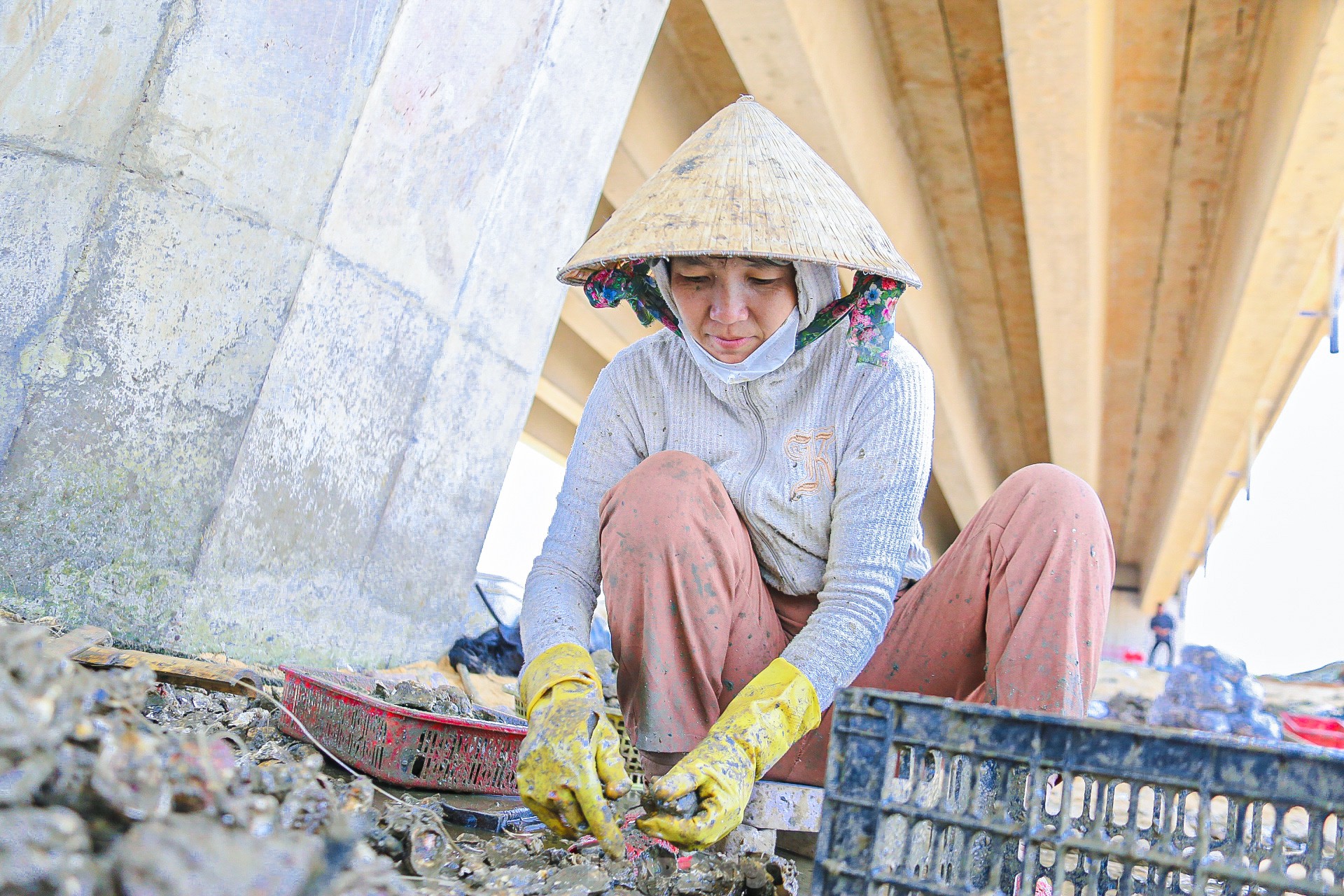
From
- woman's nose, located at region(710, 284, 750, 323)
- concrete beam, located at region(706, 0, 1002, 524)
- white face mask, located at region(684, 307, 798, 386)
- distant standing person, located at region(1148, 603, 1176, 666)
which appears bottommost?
white face mask, located at region(684, 307, 798, 386)

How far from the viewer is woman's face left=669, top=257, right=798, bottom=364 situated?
6.57 ft

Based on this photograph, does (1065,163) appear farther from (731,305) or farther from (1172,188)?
(731,305)

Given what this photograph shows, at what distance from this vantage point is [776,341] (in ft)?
6.84

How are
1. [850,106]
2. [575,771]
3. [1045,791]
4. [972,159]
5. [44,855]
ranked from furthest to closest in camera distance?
[972,159] < [850,106] < [575,771] < [1045,791] < [44,855]

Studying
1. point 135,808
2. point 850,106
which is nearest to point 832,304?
point 135,808

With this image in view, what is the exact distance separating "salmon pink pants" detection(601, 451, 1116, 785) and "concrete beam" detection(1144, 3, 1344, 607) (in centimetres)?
382

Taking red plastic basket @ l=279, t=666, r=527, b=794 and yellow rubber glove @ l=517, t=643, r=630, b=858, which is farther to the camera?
red plastic basket @ l=279, t=666, r=527, b=794

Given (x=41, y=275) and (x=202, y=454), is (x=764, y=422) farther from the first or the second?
(x=41, y=275)

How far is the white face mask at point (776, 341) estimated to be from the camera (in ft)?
6.75

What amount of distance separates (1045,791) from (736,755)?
508mm

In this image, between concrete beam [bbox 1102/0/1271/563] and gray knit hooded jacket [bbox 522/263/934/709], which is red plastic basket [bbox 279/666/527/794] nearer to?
gray knit hooded jacket [bbox 522/263/934/709]

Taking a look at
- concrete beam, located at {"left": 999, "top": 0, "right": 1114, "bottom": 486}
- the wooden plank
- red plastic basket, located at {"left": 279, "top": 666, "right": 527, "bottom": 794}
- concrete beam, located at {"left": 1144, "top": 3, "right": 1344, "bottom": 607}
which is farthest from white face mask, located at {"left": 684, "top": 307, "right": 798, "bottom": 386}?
the wooden plank

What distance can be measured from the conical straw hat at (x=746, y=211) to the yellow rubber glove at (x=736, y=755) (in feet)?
2.49

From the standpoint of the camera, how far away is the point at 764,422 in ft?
7.30
